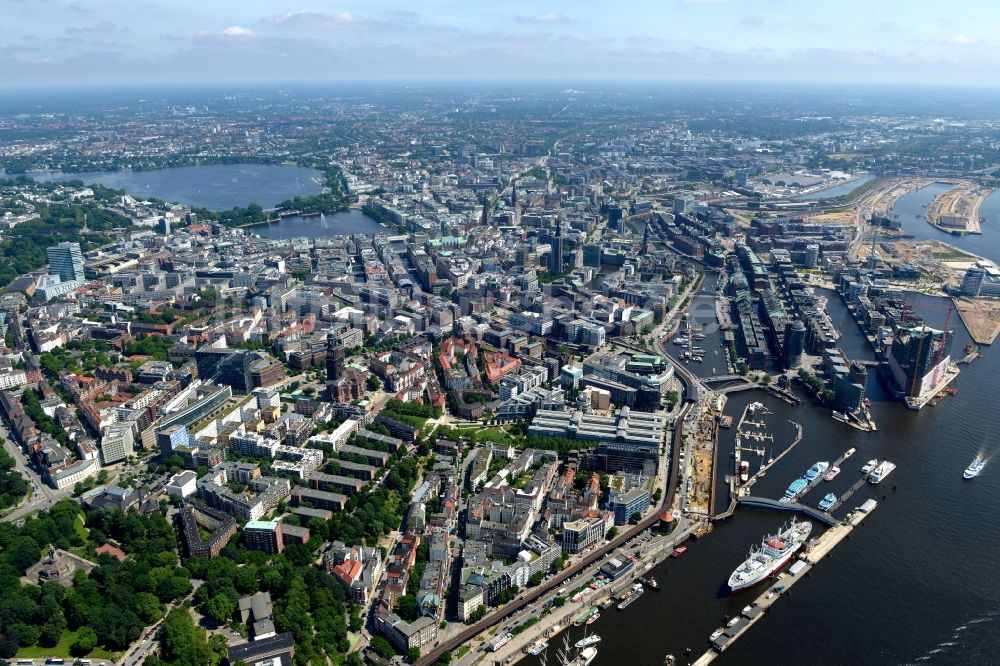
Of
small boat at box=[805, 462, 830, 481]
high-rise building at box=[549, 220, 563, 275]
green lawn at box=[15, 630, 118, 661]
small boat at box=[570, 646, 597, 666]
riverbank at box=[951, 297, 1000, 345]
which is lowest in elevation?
green lawn at box=[15, 630, 118, 661]

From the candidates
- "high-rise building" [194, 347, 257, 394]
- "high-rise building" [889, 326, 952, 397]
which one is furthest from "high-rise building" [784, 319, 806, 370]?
"high-rise building" [194, 347, 257, 394]

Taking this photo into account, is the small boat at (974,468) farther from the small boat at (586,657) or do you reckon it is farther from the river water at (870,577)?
the small boat at (586,657)

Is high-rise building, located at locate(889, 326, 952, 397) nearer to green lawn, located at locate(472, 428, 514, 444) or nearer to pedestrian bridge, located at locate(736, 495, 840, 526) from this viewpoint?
pedestrian bridge, located at locate(736, 495, 840, 526)

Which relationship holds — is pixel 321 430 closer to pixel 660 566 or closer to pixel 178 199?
pixel 660 566

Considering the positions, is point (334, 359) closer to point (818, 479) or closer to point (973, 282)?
point (818, 479)

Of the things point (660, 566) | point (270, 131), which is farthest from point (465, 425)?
point (270, 131)

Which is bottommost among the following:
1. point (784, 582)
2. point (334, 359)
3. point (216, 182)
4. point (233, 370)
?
point (784, 582)

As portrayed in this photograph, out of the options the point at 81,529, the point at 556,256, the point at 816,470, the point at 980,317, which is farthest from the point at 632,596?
the point at 556,256
